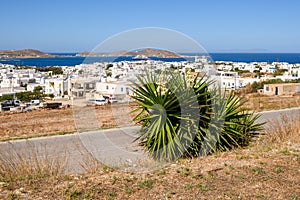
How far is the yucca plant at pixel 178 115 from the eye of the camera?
6.31 metres

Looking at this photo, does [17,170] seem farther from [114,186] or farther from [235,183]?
[235,183]

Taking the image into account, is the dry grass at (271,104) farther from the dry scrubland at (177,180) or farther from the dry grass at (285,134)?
the dry scrubland at (177,180)

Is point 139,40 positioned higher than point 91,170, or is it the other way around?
point 139,40

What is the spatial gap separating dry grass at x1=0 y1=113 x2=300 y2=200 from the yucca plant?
0.29 metres

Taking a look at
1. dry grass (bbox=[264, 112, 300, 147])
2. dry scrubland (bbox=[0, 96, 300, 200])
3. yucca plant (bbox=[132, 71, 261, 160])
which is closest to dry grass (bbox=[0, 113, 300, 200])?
dry scrubland (bbox=[0, 96, 300, 200])

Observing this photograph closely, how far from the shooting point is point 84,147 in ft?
33.4

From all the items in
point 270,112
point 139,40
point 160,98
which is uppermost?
point 139,40

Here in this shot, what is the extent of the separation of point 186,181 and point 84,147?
555 cm

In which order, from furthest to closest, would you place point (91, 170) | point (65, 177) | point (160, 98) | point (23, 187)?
point (160, 98), point (91, 170), point (65, 177), point (23, 187)

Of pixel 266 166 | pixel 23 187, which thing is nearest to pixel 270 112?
pixel 266 166

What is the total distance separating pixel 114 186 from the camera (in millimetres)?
5023

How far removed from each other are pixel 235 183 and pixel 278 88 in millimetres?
32684

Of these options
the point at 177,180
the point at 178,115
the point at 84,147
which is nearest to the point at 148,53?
the point at 178,115

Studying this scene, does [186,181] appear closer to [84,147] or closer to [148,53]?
[148,53]
